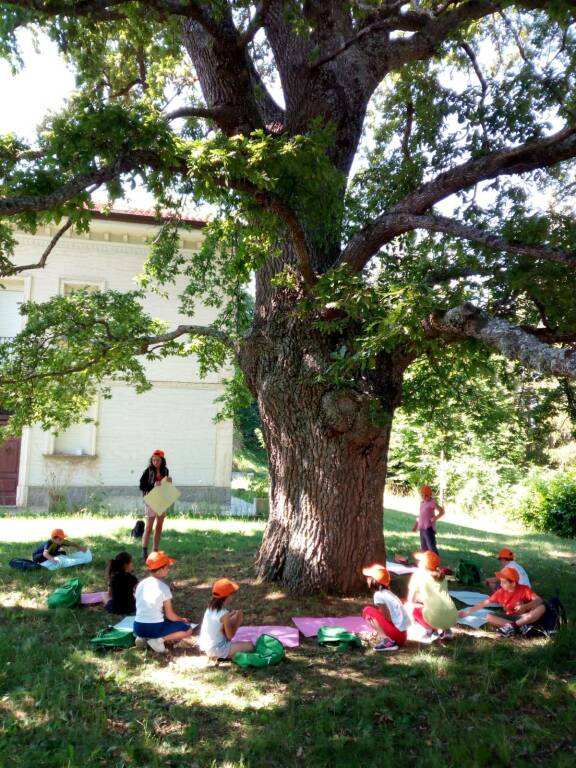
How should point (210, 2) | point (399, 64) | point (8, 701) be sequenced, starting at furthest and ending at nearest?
point (399, 64), point (210, 2), point (8, 701)

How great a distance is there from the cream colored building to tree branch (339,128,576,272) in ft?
34.6

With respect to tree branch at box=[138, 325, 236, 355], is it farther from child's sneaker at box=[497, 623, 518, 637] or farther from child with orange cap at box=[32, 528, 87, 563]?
child's sneaker at box=[497, 623, 518, 637]

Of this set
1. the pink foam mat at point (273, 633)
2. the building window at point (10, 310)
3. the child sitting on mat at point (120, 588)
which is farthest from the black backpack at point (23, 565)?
the building window at point (10, 310)

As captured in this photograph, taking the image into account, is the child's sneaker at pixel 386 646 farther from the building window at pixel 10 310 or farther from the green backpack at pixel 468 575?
the building window at pixel 10 310

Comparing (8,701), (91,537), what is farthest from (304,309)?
(91,537)

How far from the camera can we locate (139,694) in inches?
169

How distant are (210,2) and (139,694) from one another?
606 centimetres

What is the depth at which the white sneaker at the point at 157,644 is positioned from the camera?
16.8 feet

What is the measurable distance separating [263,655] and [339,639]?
2.70 feet

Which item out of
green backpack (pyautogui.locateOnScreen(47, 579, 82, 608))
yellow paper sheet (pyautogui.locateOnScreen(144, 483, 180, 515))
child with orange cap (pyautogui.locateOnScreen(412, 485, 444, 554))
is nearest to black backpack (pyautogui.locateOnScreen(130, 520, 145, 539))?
yellow paper sheet (pyautogui.locateOnScreen(144, 483, 180, 515))

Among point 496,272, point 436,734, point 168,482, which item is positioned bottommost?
point 436,734

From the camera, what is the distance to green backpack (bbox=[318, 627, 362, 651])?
211 inches

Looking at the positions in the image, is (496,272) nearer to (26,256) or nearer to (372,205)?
(372,205)

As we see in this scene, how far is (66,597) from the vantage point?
244 inches
